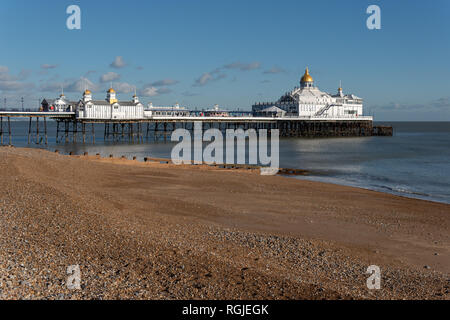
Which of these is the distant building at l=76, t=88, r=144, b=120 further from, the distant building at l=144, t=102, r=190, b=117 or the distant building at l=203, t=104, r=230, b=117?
the distant building at l=203, t=104, r=230, b=117

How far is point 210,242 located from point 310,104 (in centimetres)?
7829

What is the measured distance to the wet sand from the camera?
7.64 meters

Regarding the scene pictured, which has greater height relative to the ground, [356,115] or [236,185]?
[356,115]

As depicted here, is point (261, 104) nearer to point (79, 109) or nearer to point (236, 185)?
point (79, 109)

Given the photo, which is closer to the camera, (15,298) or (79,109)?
(15,298)

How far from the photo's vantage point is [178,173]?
24484mm

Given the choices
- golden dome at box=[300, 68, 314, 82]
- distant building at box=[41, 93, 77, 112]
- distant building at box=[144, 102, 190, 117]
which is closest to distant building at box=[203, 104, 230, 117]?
distant building at box=[144, 102, 190, 117]

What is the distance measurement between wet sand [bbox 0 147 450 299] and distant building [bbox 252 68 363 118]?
6586 cm

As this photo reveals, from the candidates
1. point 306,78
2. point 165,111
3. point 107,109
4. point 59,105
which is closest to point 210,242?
point 107,109

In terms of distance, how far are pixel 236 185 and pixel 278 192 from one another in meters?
2.40

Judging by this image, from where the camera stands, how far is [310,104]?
282 ft

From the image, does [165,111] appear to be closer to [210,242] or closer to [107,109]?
[107,109]

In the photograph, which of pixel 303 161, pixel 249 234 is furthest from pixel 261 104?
pixel 249 234

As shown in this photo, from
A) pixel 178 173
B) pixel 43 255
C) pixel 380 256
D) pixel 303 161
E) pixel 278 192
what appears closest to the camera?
pixel 43 255
